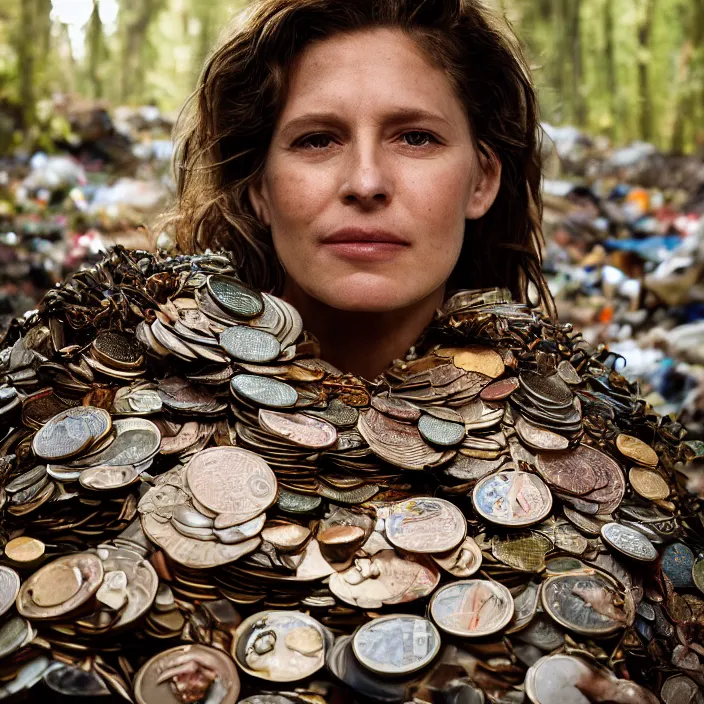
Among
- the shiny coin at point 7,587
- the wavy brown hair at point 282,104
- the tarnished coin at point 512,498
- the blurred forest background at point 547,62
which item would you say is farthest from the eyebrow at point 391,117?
the blurred forest background at point 547,62

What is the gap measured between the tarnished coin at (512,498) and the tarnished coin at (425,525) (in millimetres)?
70

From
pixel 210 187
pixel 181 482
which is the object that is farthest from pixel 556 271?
pixel 181 482

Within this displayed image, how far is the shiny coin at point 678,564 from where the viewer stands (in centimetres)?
181

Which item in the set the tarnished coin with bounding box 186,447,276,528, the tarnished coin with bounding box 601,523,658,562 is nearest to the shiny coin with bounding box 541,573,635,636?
the tarnished coin with bounding box 601,523,658,562

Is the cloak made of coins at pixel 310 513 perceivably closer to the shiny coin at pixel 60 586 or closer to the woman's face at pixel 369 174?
the shiny coin at pixel 60 586

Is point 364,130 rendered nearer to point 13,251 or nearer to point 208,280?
point 208,280

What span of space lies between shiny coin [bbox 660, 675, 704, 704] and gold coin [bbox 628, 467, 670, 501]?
45 centimetres

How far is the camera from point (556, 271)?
20.0 ft

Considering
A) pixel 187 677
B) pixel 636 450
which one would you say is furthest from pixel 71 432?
pixel 636 450

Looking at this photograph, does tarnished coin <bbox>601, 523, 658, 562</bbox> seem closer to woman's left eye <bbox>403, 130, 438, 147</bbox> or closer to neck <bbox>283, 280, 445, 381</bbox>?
neck <bbox>283, 280, 445, 381</bbox>

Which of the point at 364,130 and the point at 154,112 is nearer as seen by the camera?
the point at 364,130

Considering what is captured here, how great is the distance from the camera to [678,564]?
6.02ft

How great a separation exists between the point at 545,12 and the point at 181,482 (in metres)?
8.97

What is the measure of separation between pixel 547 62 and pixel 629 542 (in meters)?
7.27
